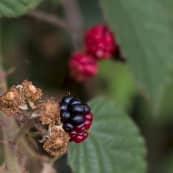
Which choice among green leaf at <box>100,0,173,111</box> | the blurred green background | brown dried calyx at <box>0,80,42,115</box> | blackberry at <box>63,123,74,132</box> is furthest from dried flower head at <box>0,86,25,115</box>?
the blurred green background

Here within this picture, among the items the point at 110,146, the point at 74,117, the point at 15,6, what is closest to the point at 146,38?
the point at 110,146

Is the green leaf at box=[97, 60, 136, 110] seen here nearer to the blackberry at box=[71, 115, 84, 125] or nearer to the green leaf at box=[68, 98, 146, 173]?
the green leaf at box=[68, 98, 146, 173]

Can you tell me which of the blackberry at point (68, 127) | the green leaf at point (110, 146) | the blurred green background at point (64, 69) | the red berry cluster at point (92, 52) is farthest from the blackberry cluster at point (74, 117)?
the blurred green background at point (64, 69)

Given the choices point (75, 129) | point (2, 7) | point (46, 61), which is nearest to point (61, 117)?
point (75, 129)

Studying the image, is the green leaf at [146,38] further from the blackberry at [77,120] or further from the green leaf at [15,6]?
the blackberry at [77,120]

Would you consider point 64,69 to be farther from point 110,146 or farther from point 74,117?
point 74,117

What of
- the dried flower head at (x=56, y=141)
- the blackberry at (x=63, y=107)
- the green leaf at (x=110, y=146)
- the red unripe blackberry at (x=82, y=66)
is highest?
the blackberry at (x=63, y=107)

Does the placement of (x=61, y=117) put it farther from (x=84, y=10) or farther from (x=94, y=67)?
(x=84, y=10)
